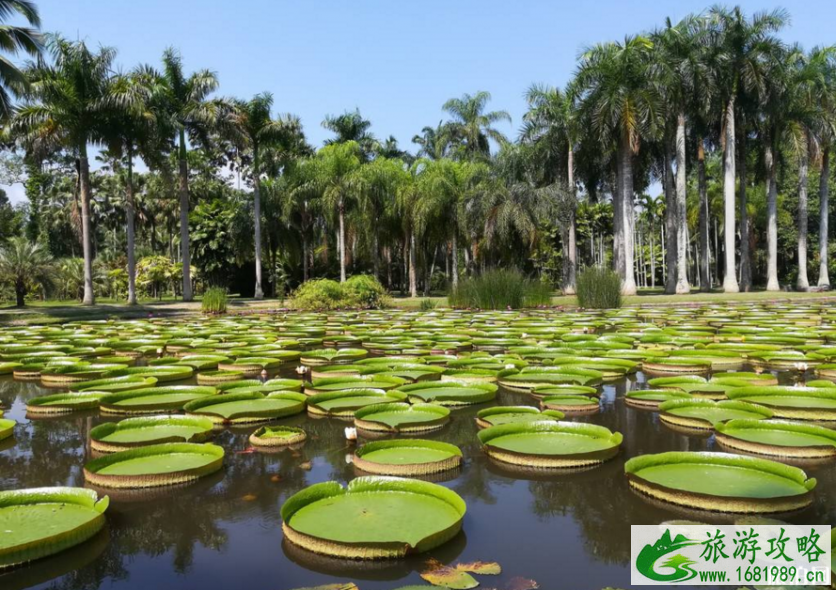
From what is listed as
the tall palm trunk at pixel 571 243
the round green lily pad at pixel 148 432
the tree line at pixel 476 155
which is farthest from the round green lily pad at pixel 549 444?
the tall palm trunk at pixel 571 243

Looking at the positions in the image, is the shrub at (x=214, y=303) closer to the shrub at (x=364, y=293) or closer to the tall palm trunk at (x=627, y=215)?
the shrub at (x=364, y=293)

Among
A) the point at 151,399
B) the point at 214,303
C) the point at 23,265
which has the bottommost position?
the point at 151,399

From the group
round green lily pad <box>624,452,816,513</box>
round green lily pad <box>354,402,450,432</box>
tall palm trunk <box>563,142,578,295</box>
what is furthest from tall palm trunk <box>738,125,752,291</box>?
round green lily pad <box>624,452,816,513</box>

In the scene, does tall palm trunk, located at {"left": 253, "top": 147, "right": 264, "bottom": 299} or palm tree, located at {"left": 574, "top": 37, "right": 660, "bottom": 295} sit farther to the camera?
tall palm trunk, located at {"left": 253, "top": 147, "right": 264, "bottom": 299}

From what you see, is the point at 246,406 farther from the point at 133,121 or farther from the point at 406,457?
the point at 133,121

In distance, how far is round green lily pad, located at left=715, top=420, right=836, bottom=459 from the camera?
3.93 meters

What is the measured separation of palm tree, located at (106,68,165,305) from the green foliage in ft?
28.4

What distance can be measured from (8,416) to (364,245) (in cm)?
3187

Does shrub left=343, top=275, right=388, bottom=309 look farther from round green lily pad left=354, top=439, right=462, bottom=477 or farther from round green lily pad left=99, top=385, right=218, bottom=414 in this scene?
round green lily pad left=354, top=439, right=462, bottom=477

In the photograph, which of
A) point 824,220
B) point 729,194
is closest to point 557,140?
point 729,194

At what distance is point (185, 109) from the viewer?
2759 centimetres

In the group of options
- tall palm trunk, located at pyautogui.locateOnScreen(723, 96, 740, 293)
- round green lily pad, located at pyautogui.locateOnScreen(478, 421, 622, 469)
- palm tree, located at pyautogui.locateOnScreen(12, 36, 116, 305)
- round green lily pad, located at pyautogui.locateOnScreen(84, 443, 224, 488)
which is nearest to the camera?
round green lily pad, located at pyautogui.locateOnScreen(84, 443, 224, 488)

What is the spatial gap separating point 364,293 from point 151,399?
16.0 m

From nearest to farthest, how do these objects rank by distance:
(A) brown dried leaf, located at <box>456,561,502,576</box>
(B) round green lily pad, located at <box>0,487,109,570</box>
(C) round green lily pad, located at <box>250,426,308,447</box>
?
1. (A) brown dried leaf, located at <box>456,561,502,576</box>
2. (B) round green lily pad, located at <box>0,487,109,570</box>
3. (C) round green lily pad, located at <box>250,426,308,447</box>
